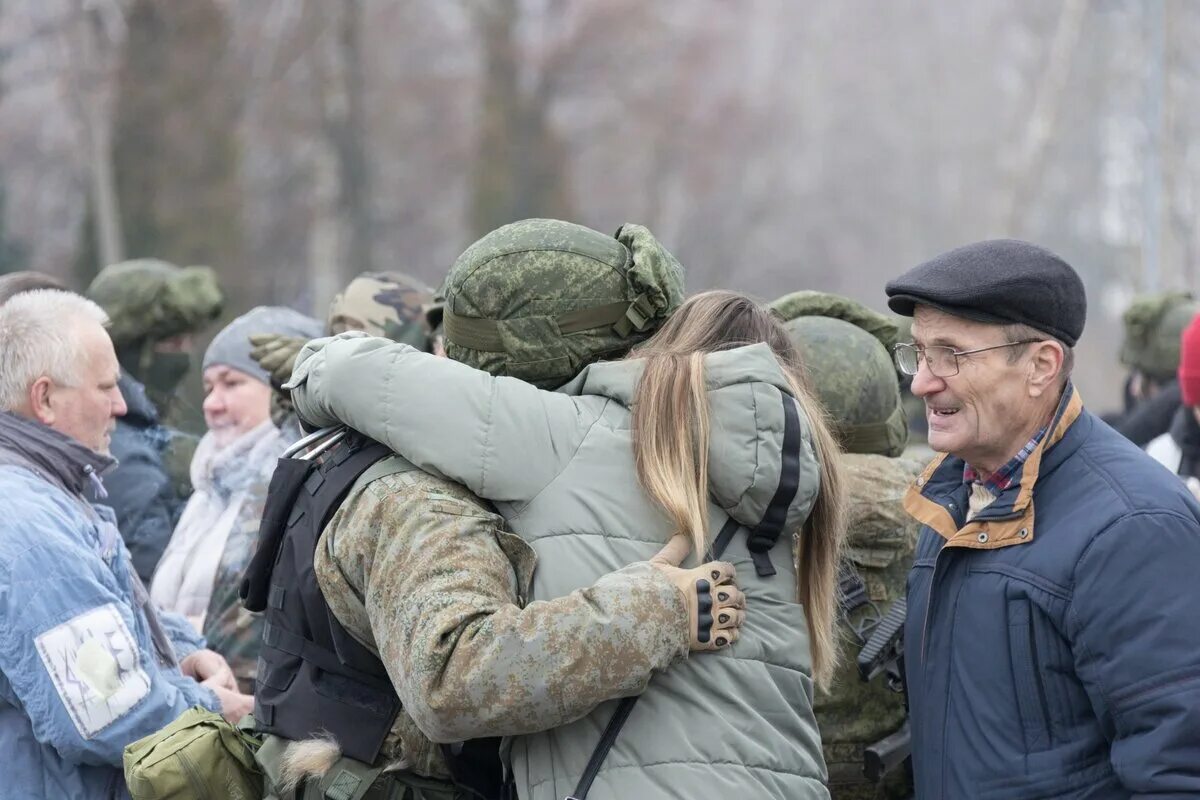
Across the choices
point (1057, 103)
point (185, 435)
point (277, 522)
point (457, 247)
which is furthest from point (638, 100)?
point (277, 522)

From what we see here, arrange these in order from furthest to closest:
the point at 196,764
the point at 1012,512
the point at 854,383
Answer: the point at 854,383 → the point at 196,764 → the point at 1012,512

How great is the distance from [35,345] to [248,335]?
159 centimetres

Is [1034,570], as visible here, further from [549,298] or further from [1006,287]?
[549,298]

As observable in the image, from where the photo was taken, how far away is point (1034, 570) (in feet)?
8.00

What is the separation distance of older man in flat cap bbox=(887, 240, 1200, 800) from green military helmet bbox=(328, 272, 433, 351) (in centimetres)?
265

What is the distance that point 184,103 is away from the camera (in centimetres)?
2077

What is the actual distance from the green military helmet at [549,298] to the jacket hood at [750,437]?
0.50 ft

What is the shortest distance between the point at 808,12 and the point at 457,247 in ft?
102

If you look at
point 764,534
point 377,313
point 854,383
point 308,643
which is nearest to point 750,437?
point 764,534

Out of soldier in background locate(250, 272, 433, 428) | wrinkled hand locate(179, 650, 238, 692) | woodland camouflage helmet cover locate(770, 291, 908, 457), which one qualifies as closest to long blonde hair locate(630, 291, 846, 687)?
woodland camouflage helmet cover locate(770, 291, 908, 457)

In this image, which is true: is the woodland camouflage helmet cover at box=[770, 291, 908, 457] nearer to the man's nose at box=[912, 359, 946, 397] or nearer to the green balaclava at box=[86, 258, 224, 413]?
the man's nose at box=[912, 359, 946, 397]

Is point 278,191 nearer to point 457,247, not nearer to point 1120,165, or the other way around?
point 457,247

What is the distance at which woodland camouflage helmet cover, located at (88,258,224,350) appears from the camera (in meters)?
5.44

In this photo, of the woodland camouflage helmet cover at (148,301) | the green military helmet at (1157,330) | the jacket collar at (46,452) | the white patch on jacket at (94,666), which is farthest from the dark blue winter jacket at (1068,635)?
the green military helmet at (1157,330)
